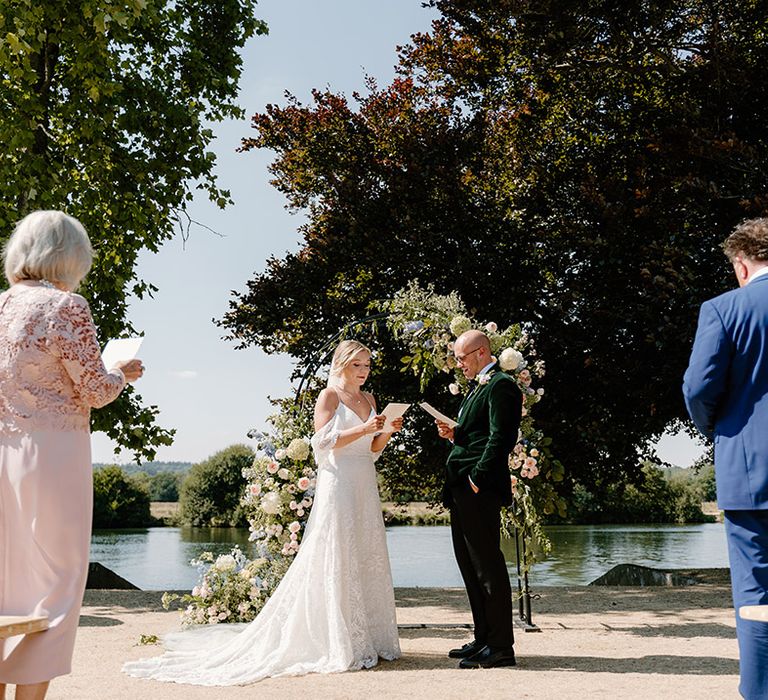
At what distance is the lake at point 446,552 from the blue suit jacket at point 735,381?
9.04m

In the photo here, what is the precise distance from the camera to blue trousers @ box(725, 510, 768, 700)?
3.91 m

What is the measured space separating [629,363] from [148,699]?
859 cm

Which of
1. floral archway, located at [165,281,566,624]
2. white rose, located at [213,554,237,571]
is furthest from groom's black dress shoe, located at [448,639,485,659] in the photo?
white rose, located at [213,554,237,571]

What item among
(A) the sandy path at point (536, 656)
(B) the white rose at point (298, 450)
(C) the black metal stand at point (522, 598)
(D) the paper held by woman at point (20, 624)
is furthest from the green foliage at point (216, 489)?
(D) the paper held by woman at point (20, 624)

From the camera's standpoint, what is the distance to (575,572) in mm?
16047

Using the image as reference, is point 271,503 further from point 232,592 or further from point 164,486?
point 164,486

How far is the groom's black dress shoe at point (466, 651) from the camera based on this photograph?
267 inches

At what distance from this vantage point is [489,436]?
678 cm

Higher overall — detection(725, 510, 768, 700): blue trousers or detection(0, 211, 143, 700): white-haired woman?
detection(0, 211, 143, 700): white-haired woman

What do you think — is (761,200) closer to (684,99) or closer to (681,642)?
(684,99)

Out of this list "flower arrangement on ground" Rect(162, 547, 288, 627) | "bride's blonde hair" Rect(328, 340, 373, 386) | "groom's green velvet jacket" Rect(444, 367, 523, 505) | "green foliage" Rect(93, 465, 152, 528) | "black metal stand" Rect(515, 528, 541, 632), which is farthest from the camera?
"green foliage" Rect(93, 465, 152, 528)

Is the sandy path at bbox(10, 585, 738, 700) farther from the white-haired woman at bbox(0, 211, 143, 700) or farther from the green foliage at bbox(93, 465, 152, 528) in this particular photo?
the green foliage at bbox(93, 465, 152, 528)

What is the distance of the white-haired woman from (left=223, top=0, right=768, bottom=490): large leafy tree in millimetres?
9149

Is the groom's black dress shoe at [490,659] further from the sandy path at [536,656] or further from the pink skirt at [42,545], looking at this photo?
the pink skirt at [42,545]
